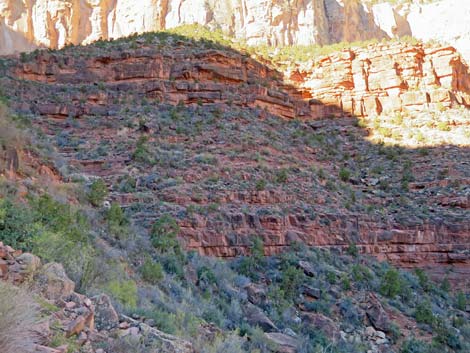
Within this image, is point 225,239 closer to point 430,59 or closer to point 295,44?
point 430,59

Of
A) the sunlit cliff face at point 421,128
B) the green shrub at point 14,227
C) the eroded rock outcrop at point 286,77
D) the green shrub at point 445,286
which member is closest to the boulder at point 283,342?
the green shrub at point 14,227

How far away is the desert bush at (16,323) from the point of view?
323 cm

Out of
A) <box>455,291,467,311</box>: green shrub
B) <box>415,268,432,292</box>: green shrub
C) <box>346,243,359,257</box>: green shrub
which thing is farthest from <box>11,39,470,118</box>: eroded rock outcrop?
<box>455,291,467,311</box>: green shrub

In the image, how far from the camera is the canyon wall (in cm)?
4272

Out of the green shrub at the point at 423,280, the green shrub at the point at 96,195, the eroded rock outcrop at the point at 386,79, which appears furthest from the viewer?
the eroded rock outcrop at the point at 386,79

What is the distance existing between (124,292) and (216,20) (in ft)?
126

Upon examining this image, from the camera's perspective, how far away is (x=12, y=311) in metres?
3.39

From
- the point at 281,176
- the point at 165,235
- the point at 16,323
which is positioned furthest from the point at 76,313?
the point at 281,176

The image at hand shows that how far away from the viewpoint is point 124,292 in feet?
21.8

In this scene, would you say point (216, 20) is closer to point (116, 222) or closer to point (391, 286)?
point (391, 286)

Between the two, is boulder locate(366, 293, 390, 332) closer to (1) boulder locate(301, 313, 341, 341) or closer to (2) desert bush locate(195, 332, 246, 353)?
(1) boulder locate(301, 313, 341, 341)

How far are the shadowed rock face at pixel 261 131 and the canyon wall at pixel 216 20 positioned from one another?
404 inches

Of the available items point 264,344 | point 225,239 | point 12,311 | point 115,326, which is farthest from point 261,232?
point 12,311

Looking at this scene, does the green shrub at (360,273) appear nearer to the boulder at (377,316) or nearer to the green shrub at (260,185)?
the boulder at (377,316)
